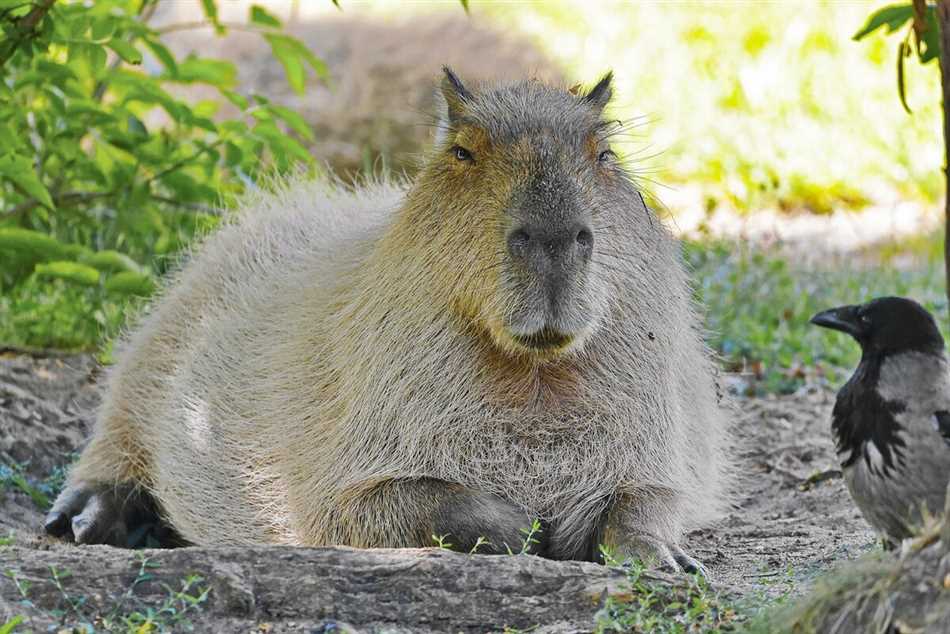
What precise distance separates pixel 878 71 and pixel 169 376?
23.6ft

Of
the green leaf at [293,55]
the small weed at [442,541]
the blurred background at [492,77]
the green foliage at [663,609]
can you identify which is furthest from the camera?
the blurred background at [492,77]

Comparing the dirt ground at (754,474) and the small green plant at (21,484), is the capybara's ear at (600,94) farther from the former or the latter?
the small green plant at (21,484)

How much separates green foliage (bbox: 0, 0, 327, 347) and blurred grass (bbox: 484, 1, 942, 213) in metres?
3.64

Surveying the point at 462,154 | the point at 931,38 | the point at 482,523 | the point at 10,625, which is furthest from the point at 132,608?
the point at 931,38

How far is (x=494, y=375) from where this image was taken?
3.70 m

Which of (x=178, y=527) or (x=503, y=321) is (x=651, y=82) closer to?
(x=178, y=527)

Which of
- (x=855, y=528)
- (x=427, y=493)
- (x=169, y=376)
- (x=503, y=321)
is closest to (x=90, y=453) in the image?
(x=169, y=376)

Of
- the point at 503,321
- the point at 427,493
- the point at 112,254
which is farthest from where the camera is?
the point at 112,254

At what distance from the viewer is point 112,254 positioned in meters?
5.68

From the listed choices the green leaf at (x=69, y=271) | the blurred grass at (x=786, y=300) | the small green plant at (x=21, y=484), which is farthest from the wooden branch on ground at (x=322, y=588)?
the blurred grass at (x=786, y=300)

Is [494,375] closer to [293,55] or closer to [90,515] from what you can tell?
A: [90,515]

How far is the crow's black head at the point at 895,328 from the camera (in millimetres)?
2912

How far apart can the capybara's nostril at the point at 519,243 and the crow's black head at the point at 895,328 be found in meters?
0.78

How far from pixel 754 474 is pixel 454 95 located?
2.07 metres
